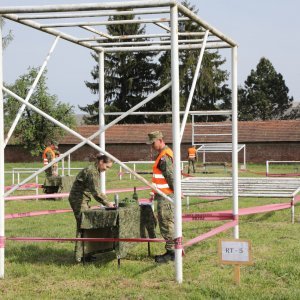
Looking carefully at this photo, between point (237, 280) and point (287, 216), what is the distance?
689 centimetres

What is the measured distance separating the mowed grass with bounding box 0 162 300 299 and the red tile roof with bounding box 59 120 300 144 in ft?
114

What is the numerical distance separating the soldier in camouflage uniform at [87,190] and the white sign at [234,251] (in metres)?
2.24

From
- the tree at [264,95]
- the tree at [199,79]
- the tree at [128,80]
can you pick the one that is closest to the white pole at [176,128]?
the tree at [199,79]

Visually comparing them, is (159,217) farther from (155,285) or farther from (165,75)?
(165,75)

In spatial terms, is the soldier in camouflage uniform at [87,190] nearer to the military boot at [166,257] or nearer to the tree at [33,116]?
the military boot at [166,257]

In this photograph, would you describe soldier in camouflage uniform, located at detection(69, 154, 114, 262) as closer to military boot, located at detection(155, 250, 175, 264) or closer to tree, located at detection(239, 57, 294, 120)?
military boot, located at detection(155, 250, 175, 264)

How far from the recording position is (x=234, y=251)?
7492 mm

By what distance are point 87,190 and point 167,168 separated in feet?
3.93

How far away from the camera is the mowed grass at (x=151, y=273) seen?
7473 millimetres

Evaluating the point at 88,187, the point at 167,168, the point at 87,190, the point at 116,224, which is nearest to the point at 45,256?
the point at 87,190

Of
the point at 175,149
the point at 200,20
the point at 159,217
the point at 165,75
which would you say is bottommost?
the point at 159,217

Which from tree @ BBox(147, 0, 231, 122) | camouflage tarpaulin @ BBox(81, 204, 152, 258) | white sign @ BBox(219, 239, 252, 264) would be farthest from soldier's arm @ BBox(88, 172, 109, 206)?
tree @ BBox(147, 0, 231, 122)

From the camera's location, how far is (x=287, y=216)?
47.1 feet

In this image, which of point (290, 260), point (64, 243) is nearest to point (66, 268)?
point (64, 243)
